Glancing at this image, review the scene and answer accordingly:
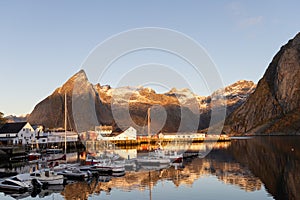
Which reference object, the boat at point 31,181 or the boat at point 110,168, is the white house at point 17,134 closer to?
the boat at point 110,168

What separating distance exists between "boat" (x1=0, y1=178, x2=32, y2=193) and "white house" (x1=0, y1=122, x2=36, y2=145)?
57.2 m

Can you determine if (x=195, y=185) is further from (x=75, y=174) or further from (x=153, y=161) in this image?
(x=153, y=161)

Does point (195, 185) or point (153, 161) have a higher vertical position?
point (153, 161)

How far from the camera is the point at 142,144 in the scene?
130125mm

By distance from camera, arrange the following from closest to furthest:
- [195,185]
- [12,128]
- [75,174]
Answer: [195,185] < [75,174] < [12,128]

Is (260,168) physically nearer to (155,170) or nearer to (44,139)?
(155,170)

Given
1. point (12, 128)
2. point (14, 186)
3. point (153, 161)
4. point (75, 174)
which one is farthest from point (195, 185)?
point (12, 128)

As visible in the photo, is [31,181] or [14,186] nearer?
[14,186]

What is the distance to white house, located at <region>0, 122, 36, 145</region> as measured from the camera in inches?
3716

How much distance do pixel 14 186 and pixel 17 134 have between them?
60661 millimetres

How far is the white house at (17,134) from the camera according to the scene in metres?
94.4

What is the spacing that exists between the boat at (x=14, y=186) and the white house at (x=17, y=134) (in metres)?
57.2

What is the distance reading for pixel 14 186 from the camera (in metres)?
38.9

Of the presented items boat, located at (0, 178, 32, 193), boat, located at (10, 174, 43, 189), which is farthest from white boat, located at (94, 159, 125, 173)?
boat, located at (0, 178, 32, 193)
